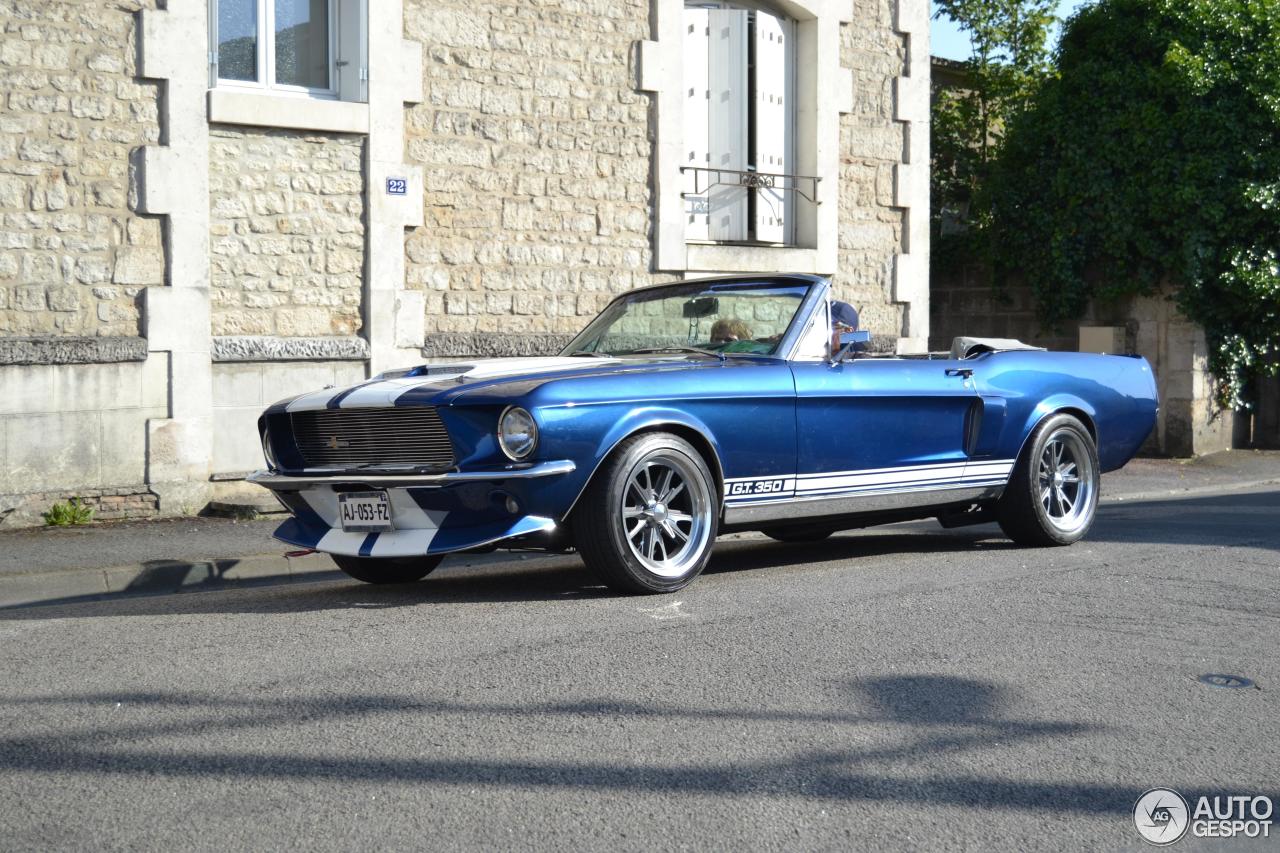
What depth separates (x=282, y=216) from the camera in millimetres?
11234

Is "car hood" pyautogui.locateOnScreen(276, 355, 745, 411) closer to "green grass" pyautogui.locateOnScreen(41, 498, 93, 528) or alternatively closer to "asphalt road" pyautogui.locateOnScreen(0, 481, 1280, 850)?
"asphalt road" pyautogui.locateOnScreen(0, 481, 1280, 850)

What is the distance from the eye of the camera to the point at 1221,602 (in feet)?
22.0

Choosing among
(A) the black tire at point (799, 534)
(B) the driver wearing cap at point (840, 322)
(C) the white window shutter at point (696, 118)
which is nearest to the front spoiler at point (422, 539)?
(A) the black tire at point (799, 534)

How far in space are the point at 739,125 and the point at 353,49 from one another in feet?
13.4

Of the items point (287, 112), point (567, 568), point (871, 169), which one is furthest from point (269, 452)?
point (871, 169)

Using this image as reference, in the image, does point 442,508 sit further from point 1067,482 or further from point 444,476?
point 1067,482

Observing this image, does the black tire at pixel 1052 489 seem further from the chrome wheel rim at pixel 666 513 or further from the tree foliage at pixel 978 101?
the tree foliage at pixel 978 101

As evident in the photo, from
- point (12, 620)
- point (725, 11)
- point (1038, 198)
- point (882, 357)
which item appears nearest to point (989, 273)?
point (1038, 198)

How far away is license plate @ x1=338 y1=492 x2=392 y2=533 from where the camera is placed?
6551 mm

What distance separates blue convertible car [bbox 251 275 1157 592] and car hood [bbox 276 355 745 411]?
0.06 feet

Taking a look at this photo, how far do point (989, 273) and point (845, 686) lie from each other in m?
13.8

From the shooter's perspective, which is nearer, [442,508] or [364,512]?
[442,508]

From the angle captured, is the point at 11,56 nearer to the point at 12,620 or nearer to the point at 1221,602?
the point at 12,620

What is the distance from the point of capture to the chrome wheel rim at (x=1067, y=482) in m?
8.66
